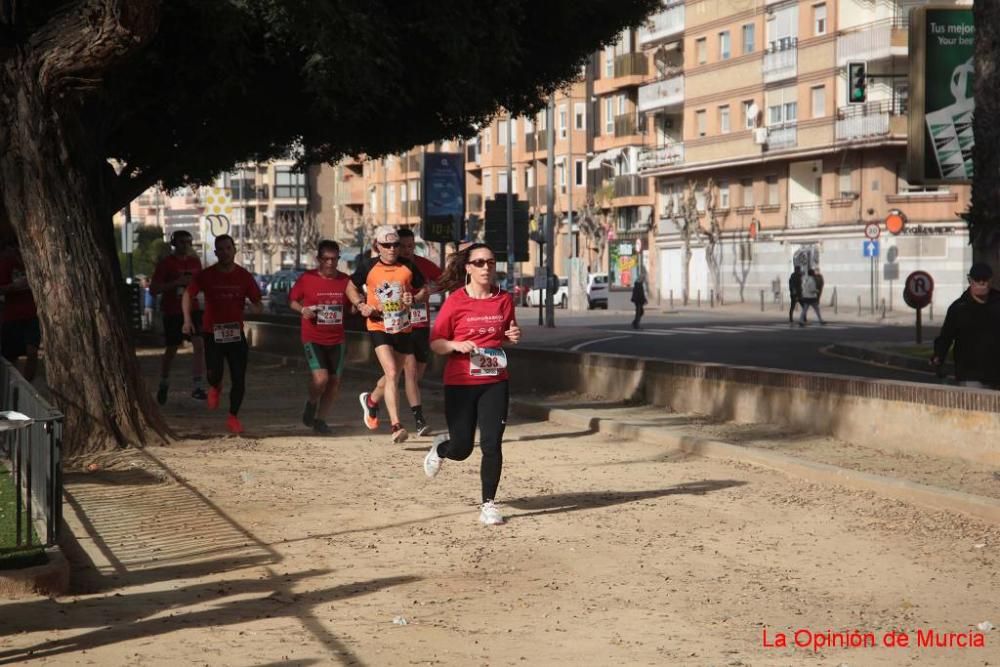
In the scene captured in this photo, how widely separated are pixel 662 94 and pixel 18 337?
63.1 metres

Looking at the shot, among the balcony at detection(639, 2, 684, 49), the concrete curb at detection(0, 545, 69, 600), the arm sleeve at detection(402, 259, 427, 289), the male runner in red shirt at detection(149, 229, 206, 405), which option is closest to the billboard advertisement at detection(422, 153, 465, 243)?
the male runner in red shirt at detection(149, 229, 206, 405)

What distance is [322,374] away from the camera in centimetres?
1536

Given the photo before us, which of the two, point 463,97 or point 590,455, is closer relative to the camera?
point 590,455

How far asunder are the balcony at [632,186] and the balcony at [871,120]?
73.0 feet

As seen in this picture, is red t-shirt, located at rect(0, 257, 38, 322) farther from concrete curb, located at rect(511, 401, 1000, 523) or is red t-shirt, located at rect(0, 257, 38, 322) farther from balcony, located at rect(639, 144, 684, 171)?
balcony, located at rect(639, 144, 684, 171)

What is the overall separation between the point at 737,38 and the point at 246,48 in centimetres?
5169

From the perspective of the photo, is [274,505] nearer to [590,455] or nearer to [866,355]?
[590,455]

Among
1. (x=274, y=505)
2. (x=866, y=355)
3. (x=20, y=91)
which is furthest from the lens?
(x=866, y=355)

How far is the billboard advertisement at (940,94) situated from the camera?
1003 inches

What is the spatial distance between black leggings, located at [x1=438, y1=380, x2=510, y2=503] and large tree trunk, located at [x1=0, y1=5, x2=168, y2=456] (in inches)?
159

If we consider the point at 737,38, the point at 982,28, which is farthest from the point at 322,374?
the point at 737,38

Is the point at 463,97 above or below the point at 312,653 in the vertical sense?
above

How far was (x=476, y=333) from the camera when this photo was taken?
10.7 meters

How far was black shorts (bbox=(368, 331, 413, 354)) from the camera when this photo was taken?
1460 cm
